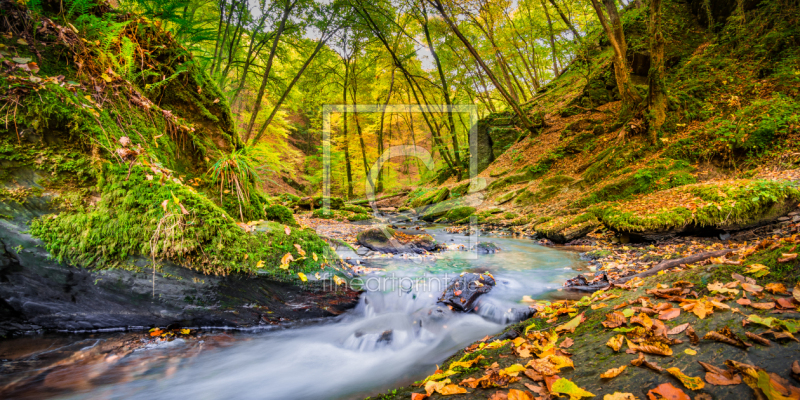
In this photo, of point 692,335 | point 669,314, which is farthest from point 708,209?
point 692,335

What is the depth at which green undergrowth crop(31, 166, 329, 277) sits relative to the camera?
2.49 m

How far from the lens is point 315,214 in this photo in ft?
34.8

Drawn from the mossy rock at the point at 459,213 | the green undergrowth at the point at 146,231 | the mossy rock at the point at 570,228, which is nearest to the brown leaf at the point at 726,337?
the green undergrowth at the point at 146,231

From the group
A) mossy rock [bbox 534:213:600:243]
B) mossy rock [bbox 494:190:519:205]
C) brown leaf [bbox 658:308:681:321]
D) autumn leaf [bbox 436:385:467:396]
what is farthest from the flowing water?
mossy rock [bbox 494:190:519:205]

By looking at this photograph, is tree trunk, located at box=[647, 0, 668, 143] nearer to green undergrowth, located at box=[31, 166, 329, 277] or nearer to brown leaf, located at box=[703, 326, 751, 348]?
brown leaf, located at box=[703, 326, 751, 348]

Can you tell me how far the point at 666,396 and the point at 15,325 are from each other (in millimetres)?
4591

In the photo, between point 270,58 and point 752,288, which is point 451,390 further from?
point 270,58

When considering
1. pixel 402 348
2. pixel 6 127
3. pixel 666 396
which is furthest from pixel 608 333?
pixel 6 127

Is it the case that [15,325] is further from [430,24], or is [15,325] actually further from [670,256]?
[430,24]

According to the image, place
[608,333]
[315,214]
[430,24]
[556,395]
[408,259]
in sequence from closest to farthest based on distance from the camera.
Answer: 1. [556,395]
2. [608,333]
3. [408,259]
4. [315,214]
5. [430,24]

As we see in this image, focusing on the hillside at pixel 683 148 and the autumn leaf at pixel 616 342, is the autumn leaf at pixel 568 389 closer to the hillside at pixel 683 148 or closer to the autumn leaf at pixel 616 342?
the autumn leaf at pixel 616 342

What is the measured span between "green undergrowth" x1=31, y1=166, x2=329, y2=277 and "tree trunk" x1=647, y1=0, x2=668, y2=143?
31.7 feet

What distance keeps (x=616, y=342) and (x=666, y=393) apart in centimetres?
47

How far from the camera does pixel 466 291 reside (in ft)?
13.5
